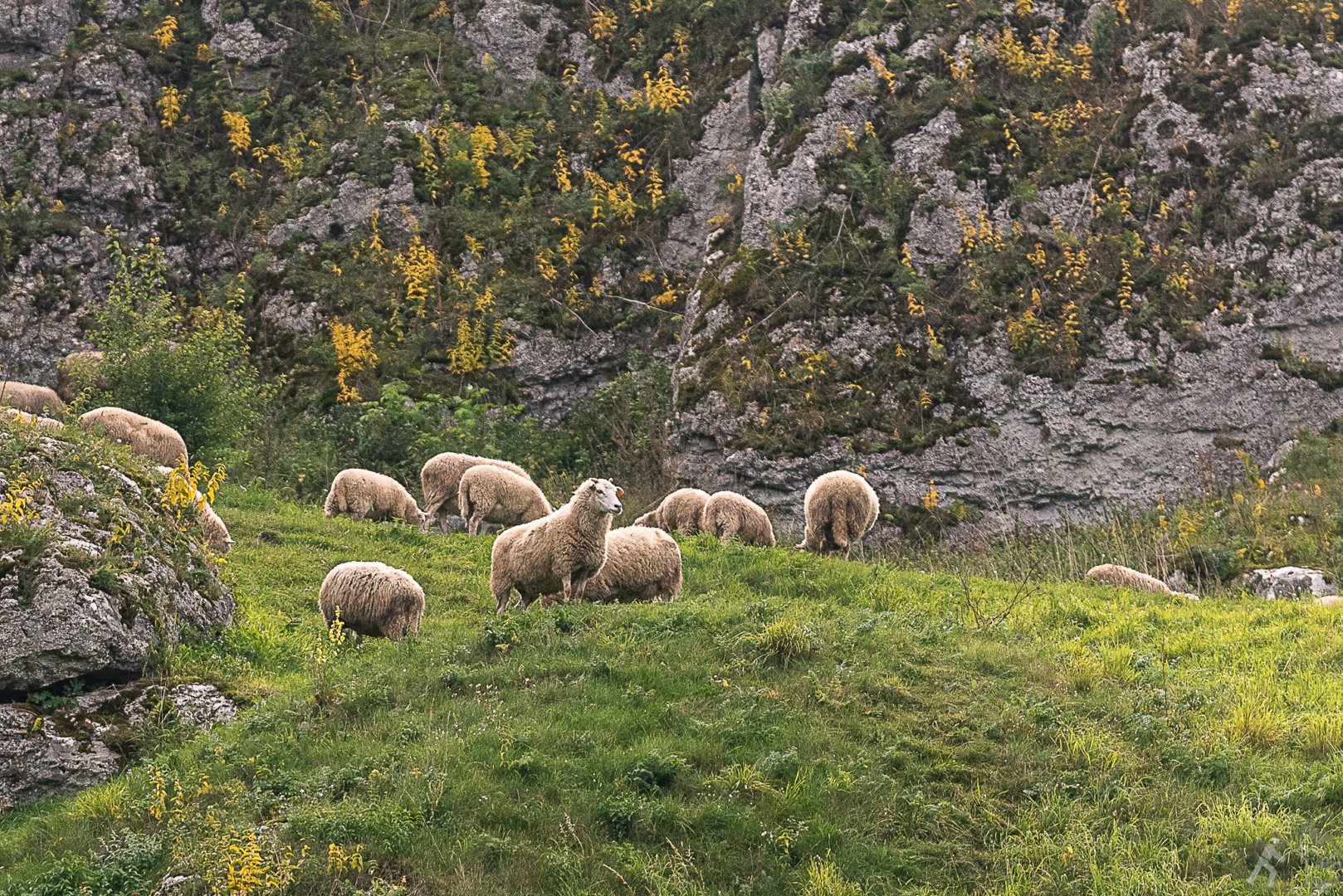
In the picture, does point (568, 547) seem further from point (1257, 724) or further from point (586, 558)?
point (1257, 724)

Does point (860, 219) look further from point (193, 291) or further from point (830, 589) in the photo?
point (193, 291)

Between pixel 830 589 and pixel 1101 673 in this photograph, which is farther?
pixel 830 589

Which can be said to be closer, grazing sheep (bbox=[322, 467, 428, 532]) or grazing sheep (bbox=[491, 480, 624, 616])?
grazing sheep (bbox=[491, 480, 624, 616])

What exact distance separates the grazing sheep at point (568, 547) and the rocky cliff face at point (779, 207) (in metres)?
13.1

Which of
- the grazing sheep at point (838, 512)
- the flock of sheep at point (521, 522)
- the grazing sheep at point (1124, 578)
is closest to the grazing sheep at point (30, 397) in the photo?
the flock of sheep at point (521, 522)

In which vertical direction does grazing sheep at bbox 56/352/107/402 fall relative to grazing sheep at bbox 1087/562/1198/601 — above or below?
above

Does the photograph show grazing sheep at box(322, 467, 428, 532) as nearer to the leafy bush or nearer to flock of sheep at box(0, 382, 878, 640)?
flock of sheep at box(0, 382, 878, 640)

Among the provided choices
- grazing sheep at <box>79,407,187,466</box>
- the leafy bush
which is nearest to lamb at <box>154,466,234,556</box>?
grazing sheep at <box>79,407,187,466</box>

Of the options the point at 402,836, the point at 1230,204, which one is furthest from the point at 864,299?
the point at 402,836

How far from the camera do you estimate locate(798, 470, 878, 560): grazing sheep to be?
19.9 meters

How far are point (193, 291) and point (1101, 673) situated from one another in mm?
28785

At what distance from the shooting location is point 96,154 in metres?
34.0

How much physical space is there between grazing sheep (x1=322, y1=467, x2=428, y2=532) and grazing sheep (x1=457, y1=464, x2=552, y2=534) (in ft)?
4.09

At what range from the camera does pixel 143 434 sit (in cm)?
2031
